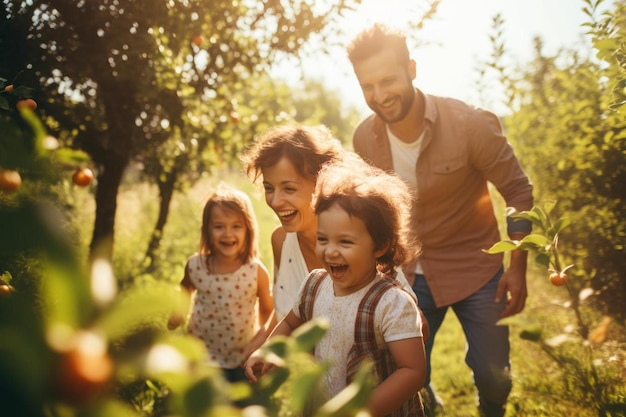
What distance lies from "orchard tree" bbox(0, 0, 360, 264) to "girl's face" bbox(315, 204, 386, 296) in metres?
1.91

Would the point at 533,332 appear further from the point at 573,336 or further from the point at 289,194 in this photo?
the point at 289,194

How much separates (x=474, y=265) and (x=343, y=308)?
1.34 m

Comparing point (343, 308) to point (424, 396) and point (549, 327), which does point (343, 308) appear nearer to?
point (424, 396)

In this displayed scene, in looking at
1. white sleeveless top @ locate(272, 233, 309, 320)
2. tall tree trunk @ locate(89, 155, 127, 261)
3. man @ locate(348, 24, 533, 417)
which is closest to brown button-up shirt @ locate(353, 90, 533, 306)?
man @ locate(348, 24, 533, 417)

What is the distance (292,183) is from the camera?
8.00 feet

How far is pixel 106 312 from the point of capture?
0.46 meters

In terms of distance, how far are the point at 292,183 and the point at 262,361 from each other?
981 millimetres

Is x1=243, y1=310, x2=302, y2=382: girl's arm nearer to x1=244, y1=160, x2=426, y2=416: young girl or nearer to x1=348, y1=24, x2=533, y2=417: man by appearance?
x1=244, y1=160, x2=426, y2=416: young girl

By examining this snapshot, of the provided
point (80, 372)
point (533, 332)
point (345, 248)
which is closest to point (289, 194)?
point (345, 248)

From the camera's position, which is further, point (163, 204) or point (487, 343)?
point (163, 204)

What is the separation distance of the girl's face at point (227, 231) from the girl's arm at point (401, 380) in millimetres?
1836

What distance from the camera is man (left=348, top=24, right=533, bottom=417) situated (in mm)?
2781

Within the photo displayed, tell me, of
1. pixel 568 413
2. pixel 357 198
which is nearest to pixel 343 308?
pixel 357 198

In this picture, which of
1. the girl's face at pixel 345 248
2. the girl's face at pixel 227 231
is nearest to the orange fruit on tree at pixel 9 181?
the girl's face at pixel 345 248
